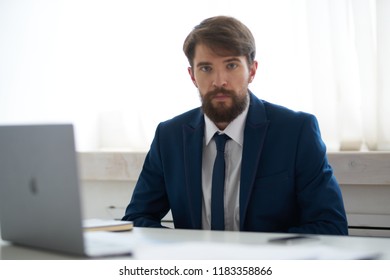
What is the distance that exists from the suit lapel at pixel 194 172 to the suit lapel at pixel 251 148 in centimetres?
15

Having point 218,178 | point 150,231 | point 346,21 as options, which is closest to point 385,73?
point 346,21

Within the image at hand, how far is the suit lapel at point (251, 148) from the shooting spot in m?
1.97

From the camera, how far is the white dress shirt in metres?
2.03

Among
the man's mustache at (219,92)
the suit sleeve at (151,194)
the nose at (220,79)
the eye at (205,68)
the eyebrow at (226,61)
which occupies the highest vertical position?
the eyebrow at (226,61)

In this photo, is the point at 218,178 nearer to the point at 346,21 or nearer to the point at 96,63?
the point at 346,21

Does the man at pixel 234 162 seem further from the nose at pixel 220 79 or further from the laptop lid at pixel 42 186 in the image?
the laptop lid at pixel 42 186

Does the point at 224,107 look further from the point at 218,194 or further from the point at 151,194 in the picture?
the point at 151,194

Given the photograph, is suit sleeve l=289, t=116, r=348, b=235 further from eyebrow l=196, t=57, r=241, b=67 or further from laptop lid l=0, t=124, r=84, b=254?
laptop lid l=0, t=124, r=84, b=254

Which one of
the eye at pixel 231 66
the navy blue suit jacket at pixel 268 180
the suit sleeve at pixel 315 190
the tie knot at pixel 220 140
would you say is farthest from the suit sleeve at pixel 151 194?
the suit sleeve at pixel 315 190

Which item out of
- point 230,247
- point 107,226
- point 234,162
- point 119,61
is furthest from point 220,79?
point 119,61

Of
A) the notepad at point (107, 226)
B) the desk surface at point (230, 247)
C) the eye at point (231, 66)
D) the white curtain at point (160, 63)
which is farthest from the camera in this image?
the white curtain at point (160, 63)

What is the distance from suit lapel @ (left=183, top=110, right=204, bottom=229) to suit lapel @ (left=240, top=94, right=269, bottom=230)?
5.9 inches

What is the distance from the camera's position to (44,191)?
52.3 inches

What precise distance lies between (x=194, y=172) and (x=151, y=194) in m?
0.20
